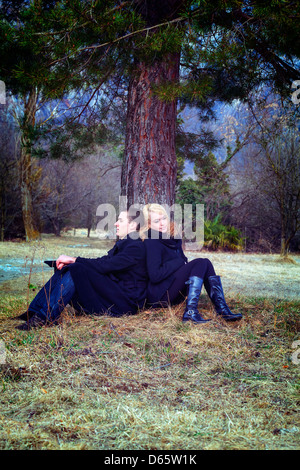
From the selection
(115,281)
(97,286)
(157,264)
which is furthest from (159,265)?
(97,286)

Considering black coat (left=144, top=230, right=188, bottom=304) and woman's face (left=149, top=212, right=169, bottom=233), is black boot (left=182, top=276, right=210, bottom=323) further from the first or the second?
woman's face (left=149, top=212, right=169, bottom=233)

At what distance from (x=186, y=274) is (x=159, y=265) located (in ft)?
0.91

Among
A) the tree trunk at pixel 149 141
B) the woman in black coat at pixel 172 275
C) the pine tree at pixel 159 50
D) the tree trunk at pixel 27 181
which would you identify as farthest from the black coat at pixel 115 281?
the tree trunk at pixel 27 181

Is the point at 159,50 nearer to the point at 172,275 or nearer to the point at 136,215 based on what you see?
the point at 136,215

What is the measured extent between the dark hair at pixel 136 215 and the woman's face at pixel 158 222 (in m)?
0.11

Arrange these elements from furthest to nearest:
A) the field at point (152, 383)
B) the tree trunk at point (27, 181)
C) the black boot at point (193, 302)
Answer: the tree trunk at point (27, 181) < the black boot at point (193, 302) < the field at point (152, 383)

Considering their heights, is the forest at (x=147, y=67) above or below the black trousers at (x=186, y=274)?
above

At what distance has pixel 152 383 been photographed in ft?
7.02

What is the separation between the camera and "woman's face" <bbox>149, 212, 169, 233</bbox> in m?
3.62

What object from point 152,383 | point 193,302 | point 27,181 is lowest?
point 152,383

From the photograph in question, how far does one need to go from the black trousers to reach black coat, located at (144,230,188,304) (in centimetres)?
6

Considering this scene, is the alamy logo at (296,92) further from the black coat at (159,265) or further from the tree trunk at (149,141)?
the black coat at (159,265)

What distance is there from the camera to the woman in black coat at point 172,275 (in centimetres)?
328
